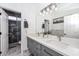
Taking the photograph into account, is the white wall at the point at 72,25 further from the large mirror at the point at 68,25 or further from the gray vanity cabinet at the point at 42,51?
the gray vanity cabinet at the point at 42,51

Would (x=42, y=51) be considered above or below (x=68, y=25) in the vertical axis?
below

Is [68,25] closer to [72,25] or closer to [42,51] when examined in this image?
[72,25]

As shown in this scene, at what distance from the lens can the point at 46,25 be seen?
6.63 feet

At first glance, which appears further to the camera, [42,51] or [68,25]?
[68,25]

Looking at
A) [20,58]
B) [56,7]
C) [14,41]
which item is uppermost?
[56,7]

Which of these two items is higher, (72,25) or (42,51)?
(72,25)

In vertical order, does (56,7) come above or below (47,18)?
above

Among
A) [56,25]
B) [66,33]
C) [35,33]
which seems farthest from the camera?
[35,33]

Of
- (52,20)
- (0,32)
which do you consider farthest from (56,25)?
(0,32)

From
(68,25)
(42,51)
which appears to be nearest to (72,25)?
(68,25)

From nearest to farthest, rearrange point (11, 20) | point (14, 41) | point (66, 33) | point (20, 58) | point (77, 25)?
point (20, 58)
point (77, 25)
point (66, 33)
point (11, 20)
point (14, 41)

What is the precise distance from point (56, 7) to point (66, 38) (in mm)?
939

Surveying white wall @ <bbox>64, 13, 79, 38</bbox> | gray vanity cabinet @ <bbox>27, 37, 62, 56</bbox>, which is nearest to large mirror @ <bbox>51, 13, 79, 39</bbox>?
white wall @ <bbox>64, 13, 79, 38</bbox>

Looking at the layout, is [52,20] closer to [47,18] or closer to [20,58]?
[47,18]
